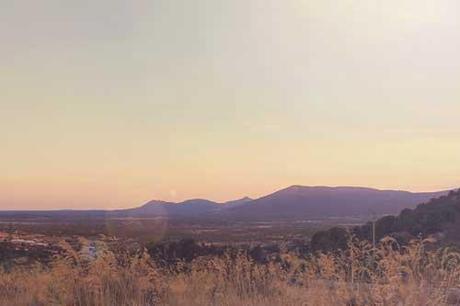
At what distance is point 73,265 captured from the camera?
37.7ft

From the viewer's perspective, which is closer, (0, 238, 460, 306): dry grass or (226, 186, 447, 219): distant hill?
(0, 238, 460, 306): dry grass

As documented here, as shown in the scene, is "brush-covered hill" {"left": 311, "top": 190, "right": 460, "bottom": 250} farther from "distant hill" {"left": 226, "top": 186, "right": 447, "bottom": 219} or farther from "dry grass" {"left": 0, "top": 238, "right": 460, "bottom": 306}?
"distant hill" {"left": 226, "top": 186, "right": 447, "bottom": 219}

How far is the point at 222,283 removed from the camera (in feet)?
36.7

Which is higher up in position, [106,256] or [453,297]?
[106,256]

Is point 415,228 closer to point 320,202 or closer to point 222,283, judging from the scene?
point 222,283

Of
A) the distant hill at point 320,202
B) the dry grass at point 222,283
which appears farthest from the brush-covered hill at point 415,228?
the distant hill at point 320,202

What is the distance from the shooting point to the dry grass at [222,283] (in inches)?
365

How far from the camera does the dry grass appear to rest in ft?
30.4

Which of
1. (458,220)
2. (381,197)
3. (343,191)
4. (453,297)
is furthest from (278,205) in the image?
(453,297)

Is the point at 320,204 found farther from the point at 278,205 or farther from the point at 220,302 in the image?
the point at 220,302

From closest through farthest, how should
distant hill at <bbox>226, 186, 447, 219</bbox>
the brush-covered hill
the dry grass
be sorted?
the dry grass, the brush-covered hill, distant hill at <bbox>226, 186, 447, 219</bbox>

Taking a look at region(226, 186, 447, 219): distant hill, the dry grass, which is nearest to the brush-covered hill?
the dry grass

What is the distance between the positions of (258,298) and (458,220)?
19010 millimetres

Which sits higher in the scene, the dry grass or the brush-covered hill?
the brush-covered hill
